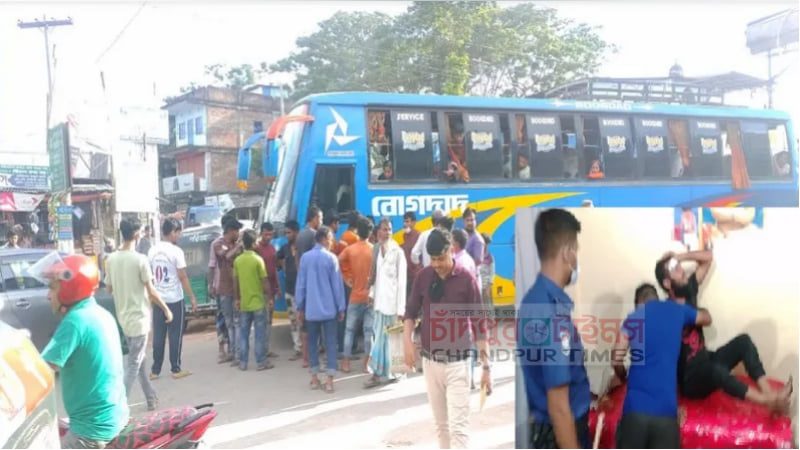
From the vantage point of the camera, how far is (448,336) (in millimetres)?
3455

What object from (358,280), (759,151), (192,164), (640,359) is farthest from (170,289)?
(192,164)

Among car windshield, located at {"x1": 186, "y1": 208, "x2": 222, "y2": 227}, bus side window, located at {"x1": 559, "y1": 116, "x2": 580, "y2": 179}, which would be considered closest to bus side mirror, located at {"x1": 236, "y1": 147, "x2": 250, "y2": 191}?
bus side window, located at {"x1": 559, "y1": 116, "x2": 580, "y2": 179}

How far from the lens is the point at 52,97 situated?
282 inches

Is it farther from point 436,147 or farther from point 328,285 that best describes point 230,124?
point 328,285

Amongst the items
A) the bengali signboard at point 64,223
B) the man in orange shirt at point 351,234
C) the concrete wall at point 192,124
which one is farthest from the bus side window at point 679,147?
the concrete wall at point 192,124

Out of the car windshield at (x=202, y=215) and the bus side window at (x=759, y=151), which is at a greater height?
the bus side window at (x=759, y=151)

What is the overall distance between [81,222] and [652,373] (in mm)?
7209

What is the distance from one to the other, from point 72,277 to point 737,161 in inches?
364

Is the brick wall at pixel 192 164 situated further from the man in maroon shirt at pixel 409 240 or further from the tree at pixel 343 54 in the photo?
the man in maroon shirt at pixel 409 240

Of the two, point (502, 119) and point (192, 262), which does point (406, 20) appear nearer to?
point (502, 119)

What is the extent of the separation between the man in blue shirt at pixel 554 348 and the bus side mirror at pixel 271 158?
16.3ft

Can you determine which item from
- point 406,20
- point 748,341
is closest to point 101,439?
point 748,341

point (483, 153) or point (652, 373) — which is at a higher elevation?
point (483, 153)

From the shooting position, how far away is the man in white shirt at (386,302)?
5.46 metres
